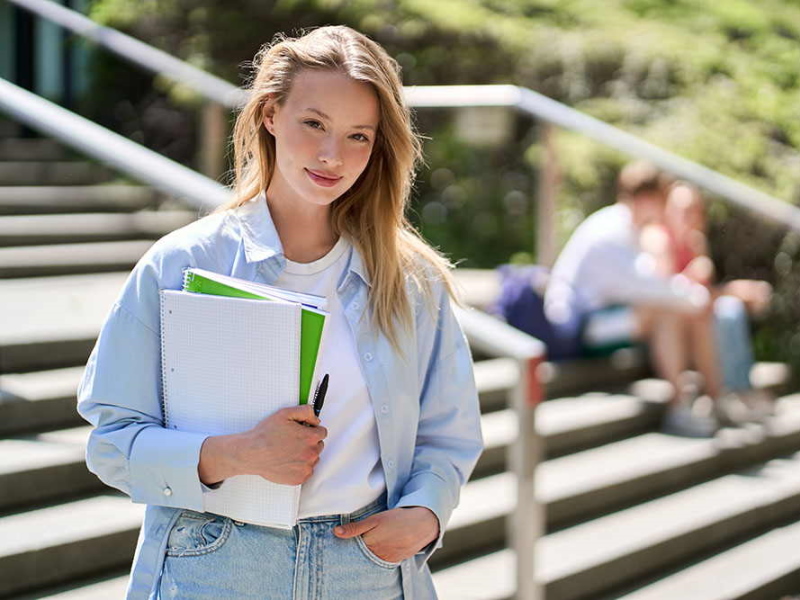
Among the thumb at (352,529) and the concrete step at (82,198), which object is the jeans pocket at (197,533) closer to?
the thumb at (352,529)

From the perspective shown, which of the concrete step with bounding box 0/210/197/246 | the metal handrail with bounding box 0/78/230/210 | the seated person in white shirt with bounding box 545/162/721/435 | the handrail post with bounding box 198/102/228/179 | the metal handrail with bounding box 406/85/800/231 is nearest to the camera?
the metal handrail with bounding box 0/78/230/210

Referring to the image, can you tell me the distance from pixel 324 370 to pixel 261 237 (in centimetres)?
23

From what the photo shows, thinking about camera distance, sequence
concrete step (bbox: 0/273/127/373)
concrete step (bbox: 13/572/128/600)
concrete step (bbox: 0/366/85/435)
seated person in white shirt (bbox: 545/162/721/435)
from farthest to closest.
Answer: seated person in white shirt (bbox: 545/162/721/435) < concrete step (bbox: 0/273/127/373) < concrete step (bbox: 0/366/85/435) < concrete step (bbox: 13/572/128/600)

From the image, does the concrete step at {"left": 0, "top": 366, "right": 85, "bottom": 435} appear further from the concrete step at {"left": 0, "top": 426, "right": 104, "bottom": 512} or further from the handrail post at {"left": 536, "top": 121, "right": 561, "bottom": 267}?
the handrail post at {"left": 536, "top": 121, "right": 561, "bottom": 267}

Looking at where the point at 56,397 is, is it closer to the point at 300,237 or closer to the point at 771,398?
the point at 300,237

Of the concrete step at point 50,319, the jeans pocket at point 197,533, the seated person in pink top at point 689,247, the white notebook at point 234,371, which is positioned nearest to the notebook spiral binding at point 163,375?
the white notebook at point 234,371

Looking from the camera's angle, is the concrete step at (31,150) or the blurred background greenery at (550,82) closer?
the concrete step at (31,150)

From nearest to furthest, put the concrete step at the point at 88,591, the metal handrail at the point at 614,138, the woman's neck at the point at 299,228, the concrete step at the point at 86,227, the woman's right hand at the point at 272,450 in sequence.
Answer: the woman's right hand at the point at 272,450 → the woman's neck at the point at 299,228 → the concrete step at the point at 88,591 → the concrete step at the point at 86,227 → the metal handrail at the point at 614,138

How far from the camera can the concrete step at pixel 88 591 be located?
3.05 meters

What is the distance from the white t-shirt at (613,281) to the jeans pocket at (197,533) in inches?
160

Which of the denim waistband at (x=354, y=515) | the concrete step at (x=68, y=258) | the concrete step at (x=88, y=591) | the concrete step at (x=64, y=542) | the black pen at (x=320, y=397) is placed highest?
the black pen at (x=320, y=397)

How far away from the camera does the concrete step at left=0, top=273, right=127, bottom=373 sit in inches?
156

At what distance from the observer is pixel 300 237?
73.2 inches

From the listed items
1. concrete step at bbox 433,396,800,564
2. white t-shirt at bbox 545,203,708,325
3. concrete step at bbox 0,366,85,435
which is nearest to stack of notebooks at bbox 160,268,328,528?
concrete step at bbox 0,366,85,435
